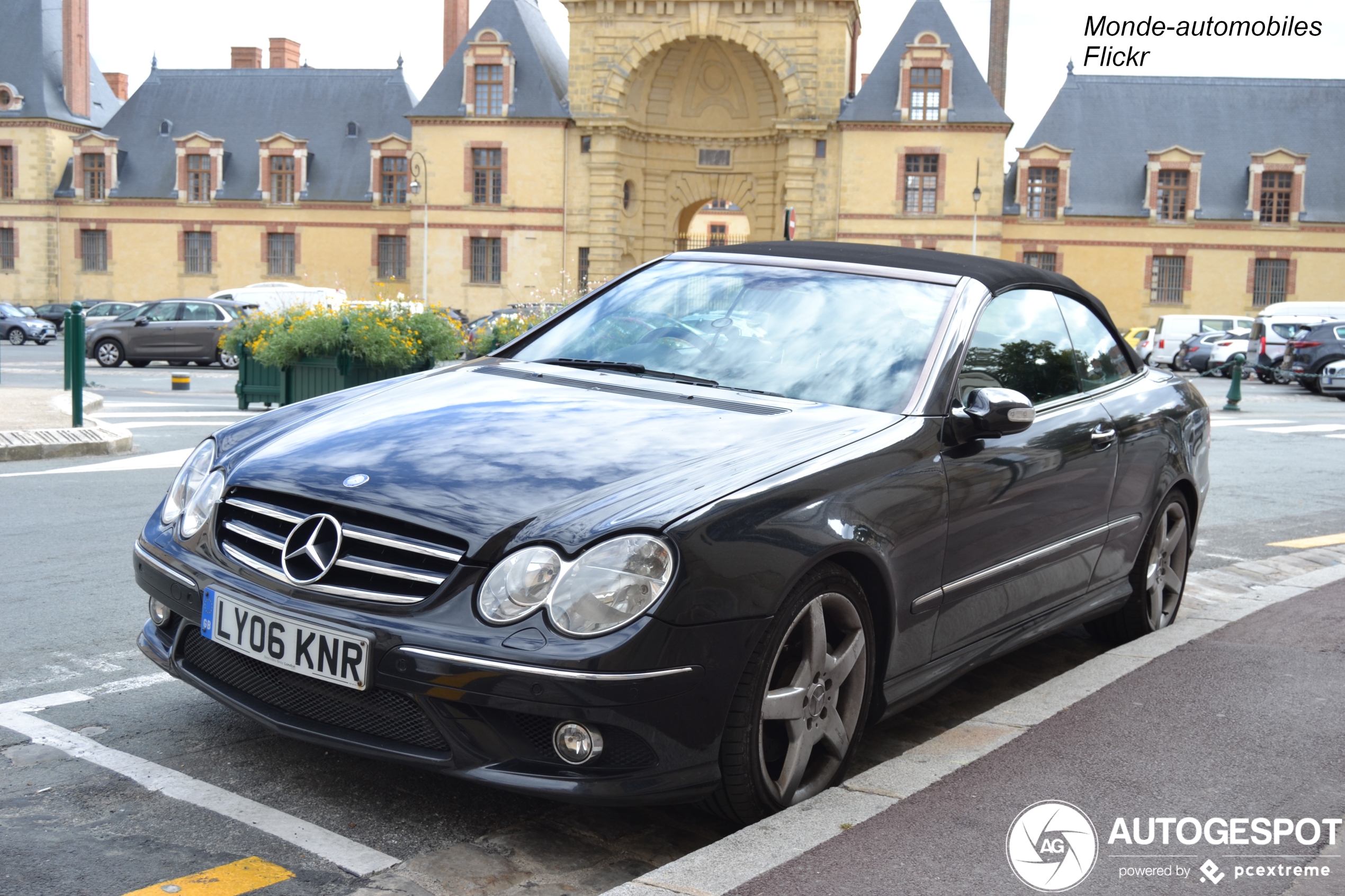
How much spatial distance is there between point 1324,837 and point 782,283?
94.0 inches

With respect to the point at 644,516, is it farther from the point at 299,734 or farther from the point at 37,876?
the point at 37,876

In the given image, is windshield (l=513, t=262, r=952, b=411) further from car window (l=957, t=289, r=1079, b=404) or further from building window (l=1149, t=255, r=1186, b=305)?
building window (l=1149, t=255, r=1186, b=305)

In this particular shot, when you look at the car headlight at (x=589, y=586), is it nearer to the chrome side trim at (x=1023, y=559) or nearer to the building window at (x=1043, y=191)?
the chrome side trim at (x=1023, y=559)

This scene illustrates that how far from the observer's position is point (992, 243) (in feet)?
161

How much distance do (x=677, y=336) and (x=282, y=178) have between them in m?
53.1

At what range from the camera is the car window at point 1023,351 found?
435 cm

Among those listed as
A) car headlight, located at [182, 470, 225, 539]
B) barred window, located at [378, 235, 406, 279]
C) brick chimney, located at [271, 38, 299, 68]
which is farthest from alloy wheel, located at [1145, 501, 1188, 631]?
brick chimney, located at [271, 38, 299, 68]

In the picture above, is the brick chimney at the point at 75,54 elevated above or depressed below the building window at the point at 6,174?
above

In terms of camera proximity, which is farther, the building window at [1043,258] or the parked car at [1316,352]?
the building window at [1043,258]

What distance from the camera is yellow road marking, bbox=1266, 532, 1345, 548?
8414mm

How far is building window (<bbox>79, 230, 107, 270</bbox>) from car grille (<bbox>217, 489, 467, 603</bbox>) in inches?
2218

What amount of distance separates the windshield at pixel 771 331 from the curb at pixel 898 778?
1.03m

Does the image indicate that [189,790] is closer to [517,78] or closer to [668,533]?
[668,533]

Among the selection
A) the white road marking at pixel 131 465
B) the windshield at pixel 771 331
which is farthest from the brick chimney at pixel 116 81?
the windshield at pixel 771 331
